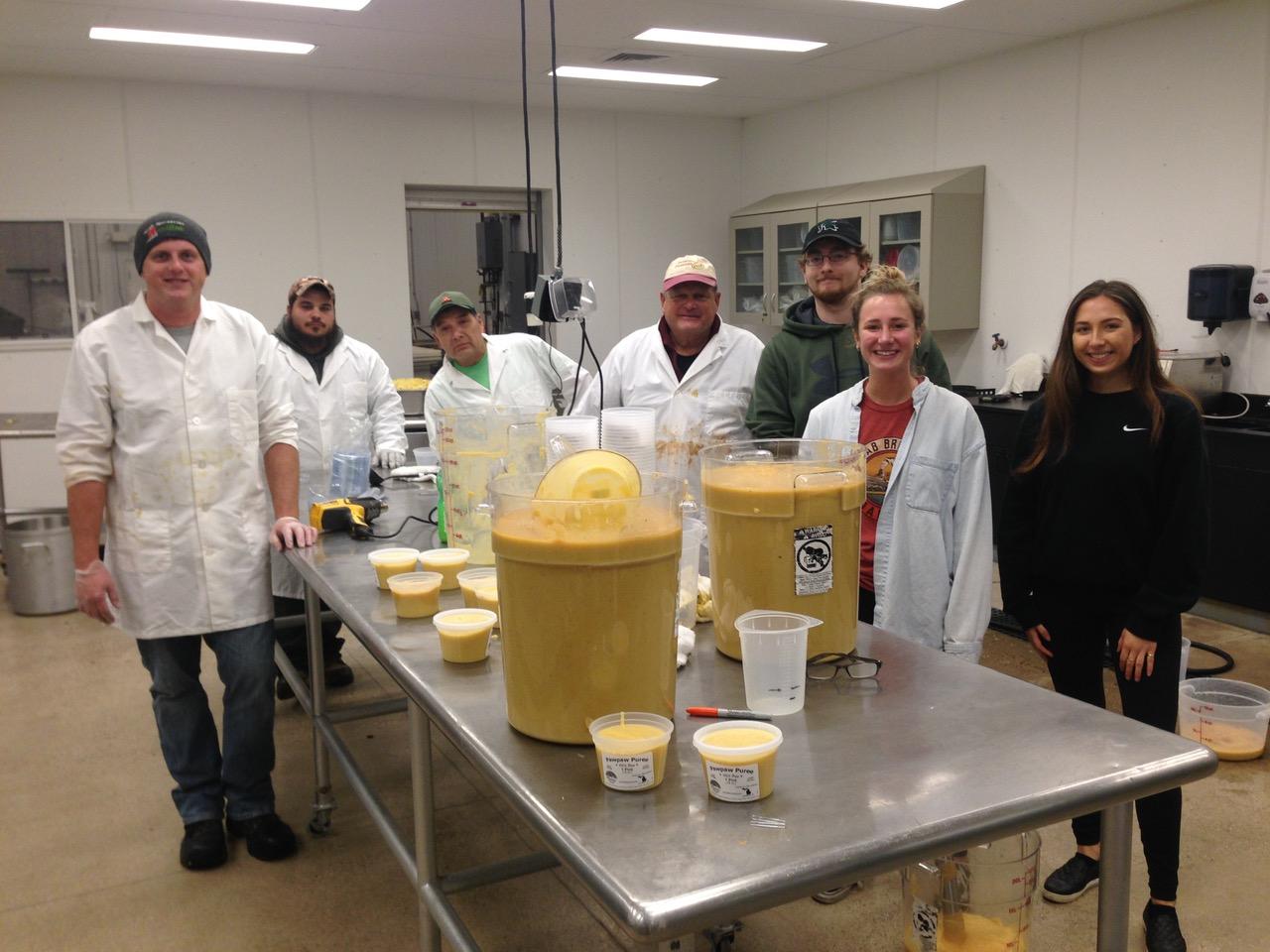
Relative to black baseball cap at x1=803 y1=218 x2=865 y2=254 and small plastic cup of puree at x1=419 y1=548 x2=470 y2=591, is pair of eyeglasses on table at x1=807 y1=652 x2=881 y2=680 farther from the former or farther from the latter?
black baseball cap at x1=803 y1=218 x2=865 y2=254

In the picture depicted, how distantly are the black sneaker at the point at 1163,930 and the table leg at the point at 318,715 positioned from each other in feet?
6.59

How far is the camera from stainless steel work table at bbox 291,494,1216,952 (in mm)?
957

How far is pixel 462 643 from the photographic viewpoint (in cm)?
151

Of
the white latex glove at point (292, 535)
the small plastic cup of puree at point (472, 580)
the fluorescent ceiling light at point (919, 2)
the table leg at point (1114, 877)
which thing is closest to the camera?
the table leg at point (1114, 877)

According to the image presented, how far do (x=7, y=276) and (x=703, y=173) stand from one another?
4612mm

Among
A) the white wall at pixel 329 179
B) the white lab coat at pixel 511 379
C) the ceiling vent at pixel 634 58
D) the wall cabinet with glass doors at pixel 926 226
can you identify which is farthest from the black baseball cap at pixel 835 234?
the white wall at pixel 329 179

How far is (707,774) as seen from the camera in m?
1.09

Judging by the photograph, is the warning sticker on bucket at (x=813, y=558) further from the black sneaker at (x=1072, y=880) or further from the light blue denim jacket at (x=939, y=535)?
the black sneaker at (x=1072, y=880)

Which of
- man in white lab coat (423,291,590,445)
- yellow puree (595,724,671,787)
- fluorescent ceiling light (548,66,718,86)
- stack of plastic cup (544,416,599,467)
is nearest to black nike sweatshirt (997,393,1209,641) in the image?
stack of plastic cup (544,416,599,467)

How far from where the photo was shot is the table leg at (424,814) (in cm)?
162

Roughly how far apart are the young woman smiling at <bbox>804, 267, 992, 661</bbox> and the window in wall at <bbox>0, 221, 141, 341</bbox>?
5329 mm

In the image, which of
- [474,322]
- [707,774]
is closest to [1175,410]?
[707,774]

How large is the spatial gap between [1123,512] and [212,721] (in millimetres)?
2215

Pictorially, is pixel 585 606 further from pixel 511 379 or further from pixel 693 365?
pixel 511 379
